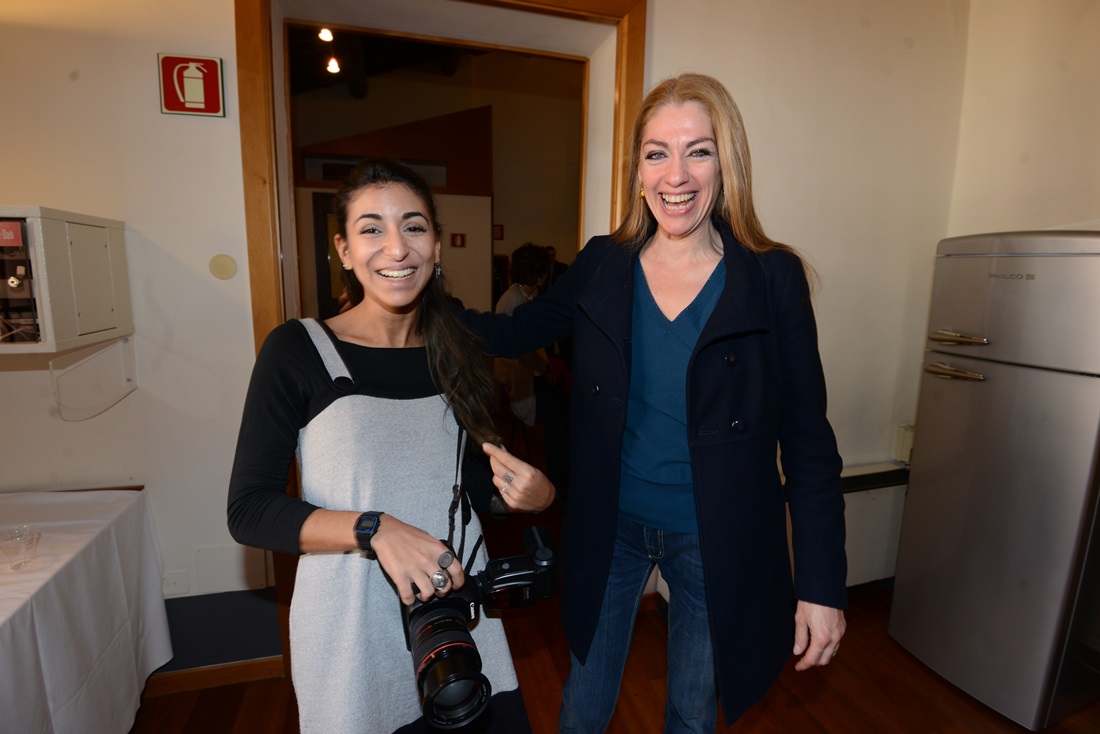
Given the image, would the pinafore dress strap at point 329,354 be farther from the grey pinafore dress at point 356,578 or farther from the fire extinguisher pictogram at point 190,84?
the fire extinguisher pictogram at point 190,84

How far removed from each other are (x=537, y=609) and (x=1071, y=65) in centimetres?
293

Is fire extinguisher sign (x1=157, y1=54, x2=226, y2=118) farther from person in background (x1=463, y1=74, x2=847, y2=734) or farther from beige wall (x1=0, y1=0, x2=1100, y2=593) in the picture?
person in background (x1=463, y1=74, x2=847, y2=734)

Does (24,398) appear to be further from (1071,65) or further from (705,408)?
(1071,65)

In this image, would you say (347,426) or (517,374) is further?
(517,374)

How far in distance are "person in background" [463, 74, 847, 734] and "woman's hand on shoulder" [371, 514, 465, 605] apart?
1.27ft

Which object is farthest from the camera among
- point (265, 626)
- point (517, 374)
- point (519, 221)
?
point (519, 221)

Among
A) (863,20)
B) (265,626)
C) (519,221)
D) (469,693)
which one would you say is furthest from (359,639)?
→ (519,221)

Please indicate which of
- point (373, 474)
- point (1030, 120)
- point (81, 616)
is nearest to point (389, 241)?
point (373, 474)

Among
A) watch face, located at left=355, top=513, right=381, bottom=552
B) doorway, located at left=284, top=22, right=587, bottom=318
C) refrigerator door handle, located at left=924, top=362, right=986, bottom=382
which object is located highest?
doorway, located at left=284, top=22, right=587, bottom=318

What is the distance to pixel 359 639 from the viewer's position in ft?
3.12

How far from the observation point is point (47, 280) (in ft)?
4.42

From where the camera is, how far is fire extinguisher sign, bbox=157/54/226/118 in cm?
160

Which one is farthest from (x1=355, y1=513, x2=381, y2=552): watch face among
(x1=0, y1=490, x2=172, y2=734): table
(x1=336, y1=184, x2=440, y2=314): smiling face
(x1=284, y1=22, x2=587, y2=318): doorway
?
(x1=284, y1=22, x2=587, y2=318): doorway

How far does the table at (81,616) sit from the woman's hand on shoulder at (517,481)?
1070mm
